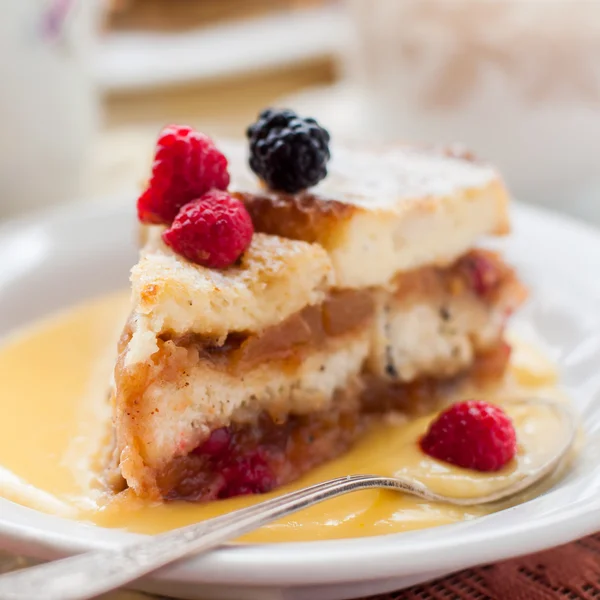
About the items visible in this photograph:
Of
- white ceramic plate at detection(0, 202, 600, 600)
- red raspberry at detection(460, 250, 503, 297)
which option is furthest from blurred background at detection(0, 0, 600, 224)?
red raspberry at detection(460, 250, 503, 297)

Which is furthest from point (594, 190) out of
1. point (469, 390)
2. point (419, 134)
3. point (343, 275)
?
point (343, 275)

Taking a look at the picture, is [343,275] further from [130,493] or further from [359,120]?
[359,120]

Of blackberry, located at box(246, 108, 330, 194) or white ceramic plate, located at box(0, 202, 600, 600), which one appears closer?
white ceramic plate, located at box(0, 202, 600, 600)

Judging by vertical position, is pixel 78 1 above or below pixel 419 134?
above

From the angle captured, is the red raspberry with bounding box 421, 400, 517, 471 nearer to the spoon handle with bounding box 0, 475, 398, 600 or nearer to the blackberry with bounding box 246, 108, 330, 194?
the spoon handle with bounding box 0, 475, 398, 600

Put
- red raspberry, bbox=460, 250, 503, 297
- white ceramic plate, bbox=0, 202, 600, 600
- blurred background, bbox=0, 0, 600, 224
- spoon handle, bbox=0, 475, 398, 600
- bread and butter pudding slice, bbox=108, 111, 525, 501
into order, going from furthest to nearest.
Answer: blurred background, bbox=0, 0, 600, 224
red raspberry, bbox=460, 250, 503, 297
bread and butter pudding slice, bbox=108, 111, 525, 501
white ceramic plate, bbox=0, 202, 600, 600
spoon handle, bbox=0, 475, 398, 600

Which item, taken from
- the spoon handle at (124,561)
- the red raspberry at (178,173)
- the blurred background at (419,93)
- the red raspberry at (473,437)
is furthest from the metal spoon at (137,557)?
the blurred background at (419,93)
